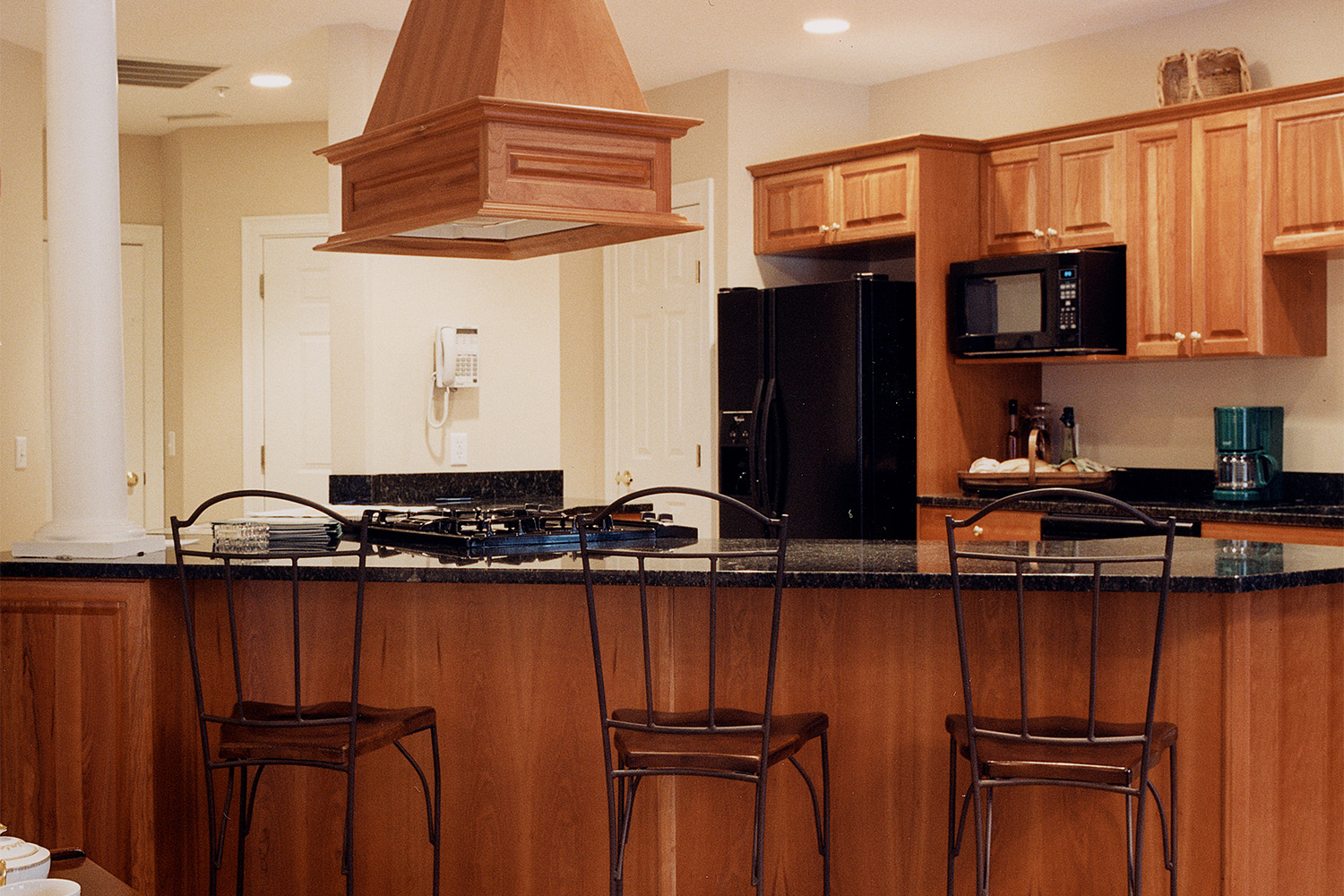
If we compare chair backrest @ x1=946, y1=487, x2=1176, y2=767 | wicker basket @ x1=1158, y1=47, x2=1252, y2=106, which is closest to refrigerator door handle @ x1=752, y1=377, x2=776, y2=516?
wicker basket @ x1=1158, y1=47, x2=1252, y2=106

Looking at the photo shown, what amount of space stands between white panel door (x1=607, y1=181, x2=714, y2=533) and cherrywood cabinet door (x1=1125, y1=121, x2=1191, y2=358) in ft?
5.91

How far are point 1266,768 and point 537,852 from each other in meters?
1.48

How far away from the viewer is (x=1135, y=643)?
266 centimetres

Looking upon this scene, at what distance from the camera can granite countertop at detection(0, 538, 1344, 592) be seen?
8.36ft

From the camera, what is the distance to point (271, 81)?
5.77 meters

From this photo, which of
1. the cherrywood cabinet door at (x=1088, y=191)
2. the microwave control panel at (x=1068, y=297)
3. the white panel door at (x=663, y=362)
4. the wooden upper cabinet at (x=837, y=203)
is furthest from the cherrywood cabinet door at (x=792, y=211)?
the microwave control panel at (x=1068, y=297)

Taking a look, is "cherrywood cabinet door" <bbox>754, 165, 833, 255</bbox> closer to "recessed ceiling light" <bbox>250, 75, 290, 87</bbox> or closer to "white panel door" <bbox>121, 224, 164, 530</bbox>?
"recessed ceiling light" <bbox>250, 75, 290, 87</bbox>

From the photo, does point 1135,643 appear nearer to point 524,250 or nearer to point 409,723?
point 409,723

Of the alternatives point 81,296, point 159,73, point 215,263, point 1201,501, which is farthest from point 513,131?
point 215,263

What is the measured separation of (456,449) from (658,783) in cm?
268

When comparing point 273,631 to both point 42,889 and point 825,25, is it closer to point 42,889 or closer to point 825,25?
point 42,889

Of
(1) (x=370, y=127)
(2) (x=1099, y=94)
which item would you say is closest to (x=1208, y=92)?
(2) (x=1099, y=94)

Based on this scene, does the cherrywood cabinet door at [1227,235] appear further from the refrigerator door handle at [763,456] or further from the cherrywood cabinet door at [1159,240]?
the refrigerator door handle at [763,456]

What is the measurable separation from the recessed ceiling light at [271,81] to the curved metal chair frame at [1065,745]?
419cm
